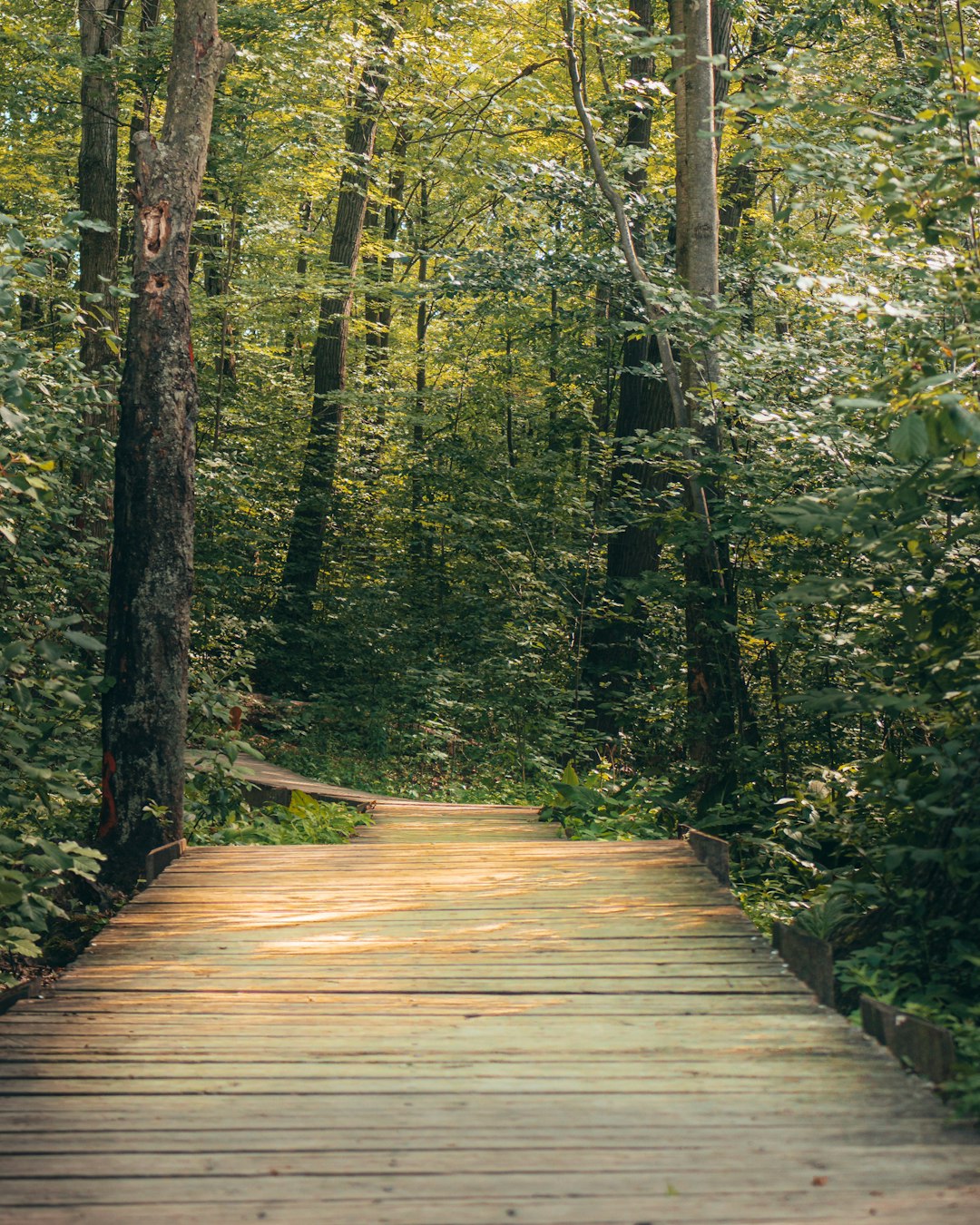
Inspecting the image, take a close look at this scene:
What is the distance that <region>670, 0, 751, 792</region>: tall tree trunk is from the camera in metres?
8.55

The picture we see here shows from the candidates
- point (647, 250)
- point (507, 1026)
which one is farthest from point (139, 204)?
point (647, 250)

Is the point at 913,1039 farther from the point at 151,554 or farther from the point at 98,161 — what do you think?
the point at 98,161

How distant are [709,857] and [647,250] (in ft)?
29.4

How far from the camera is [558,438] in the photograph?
16.3 meters

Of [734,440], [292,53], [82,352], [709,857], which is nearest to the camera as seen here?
[709,857]

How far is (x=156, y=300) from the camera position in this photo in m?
7.37

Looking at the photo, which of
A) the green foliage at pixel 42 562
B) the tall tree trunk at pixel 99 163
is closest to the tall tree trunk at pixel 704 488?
the green foliage at pixel 42 562

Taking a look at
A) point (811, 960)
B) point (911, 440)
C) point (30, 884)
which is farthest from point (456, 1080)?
point (911, 440)

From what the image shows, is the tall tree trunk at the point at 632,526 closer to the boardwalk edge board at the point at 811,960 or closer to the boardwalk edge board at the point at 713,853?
the boardwalk edge board at the point at 713,853

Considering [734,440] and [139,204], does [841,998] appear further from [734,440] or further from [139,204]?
[139,204]

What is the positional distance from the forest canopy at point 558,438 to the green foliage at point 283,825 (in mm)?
195

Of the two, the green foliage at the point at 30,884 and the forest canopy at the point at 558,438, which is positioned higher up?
the forest canopy at the point at 558,438

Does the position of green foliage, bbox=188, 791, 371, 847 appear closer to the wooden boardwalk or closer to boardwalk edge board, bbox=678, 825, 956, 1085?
the wooden boardwalk

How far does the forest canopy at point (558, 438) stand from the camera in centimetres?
501
